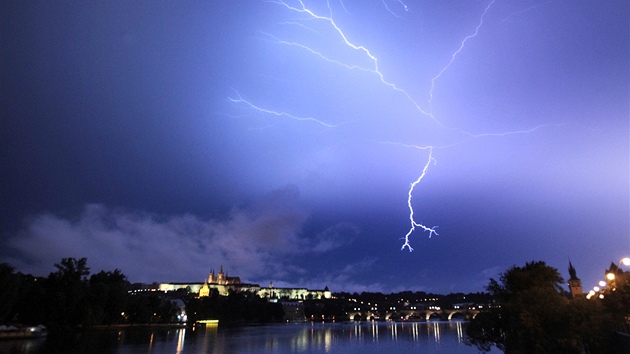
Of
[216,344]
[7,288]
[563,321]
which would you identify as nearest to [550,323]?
[563,321]

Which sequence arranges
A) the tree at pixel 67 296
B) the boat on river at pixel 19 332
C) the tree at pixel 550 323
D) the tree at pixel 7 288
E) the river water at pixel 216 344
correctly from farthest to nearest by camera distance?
1. the tree at pixel 67 296
2. the tree at pixel 7 288
3. the boat on river at pixel 19 332
4. the river water at pixel 216 344
5. the tree at pixel 550 323

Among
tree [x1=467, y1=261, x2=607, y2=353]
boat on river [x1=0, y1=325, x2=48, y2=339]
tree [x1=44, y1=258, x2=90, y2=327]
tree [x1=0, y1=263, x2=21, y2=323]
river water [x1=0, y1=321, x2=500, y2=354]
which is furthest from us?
tree [x1=44, y1=258, x2=90, y2=327]

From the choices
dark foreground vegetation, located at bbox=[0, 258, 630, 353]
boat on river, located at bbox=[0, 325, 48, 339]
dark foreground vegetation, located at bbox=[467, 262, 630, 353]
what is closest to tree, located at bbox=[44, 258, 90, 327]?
dark foreground vegetation, located at bbox=[0, 258, 630, 353]

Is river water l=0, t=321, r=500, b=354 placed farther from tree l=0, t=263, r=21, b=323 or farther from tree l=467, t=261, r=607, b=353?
tree l=467, t=261, r=607, b=353

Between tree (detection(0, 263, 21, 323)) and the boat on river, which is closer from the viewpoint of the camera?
the boat on river

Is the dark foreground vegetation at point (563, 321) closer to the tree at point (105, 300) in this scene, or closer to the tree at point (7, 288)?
the tree at point (7, 288)

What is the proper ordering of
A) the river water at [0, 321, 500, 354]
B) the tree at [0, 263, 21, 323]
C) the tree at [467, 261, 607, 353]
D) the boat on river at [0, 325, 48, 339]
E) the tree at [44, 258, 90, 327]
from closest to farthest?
the tree at [467, 261, 607, 353], the river water at [0, 321, 500, 354], the boat on river at [0, 325, 48, 339], the tree at [0, 263, 21, 323], the tree at [44, 258, 90, 327]

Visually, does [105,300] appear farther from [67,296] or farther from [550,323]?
[550,323]

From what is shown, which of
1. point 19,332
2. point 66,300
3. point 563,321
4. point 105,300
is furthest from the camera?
point 105,300

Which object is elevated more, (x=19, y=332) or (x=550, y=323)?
(x=550, y=323)

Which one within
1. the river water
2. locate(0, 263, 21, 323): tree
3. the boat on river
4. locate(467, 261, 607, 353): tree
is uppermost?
locate(0, 263, 21, 323): tree

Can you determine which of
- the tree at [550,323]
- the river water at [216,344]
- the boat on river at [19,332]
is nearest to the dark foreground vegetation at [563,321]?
the tree at [550,323]

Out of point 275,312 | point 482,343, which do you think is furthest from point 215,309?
point 482,343

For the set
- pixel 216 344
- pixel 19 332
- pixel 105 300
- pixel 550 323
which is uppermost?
pixel 105 300
